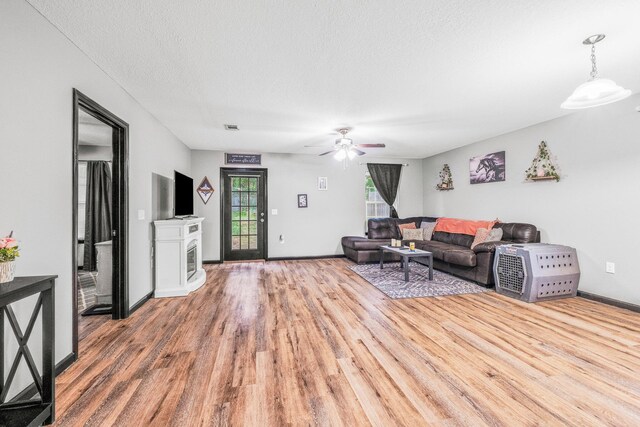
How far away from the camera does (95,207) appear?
18.3 ft

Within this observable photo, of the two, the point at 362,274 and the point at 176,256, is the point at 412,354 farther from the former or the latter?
the point at 176,256

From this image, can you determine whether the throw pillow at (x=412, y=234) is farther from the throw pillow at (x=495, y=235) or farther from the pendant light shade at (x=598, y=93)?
the pendant light shade at (x=598, y=93)

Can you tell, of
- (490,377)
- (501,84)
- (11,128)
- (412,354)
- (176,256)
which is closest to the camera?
(11,128)

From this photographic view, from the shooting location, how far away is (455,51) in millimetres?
2330

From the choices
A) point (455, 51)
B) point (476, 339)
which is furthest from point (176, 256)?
point (455, 51)

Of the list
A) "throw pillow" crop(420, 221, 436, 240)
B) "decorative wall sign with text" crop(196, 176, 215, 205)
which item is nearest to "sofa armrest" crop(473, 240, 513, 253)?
"throw pillow" crop(420, 221, 436, 240)

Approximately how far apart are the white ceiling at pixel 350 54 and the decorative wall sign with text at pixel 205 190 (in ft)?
7.33

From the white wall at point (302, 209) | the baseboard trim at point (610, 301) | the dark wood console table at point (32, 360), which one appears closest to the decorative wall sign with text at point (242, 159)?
the white wall at point (302, 209)

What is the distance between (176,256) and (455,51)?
159 inches

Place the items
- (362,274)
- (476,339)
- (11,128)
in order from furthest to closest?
(362,274), (476,339), (11,128)

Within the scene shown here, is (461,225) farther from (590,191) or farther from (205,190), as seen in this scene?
(205,190)

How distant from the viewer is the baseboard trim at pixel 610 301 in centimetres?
322

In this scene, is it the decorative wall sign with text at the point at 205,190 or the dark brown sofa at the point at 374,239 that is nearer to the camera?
Answer: the dark brown sofa at the point at 374,239

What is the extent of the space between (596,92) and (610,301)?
9.15 ft
